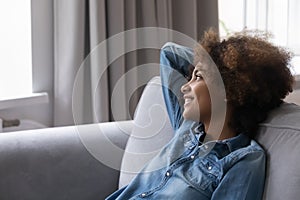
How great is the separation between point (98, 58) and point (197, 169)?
0.94 m

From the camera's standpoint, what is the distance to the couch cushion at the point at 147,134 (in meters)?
1.66

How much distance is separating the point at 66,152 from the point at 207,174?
566 millimetres

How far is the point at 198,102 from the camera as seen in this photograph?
1.38 metres

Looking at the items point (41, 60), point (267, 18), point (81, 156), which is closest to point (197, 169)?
point (81, 156)

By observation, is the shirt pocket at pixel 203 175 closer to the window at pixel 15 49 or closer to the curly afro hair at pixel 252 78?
the curly afro hair at pixel 252 78

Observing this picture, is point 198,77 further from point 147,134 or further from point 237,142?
point 147,134

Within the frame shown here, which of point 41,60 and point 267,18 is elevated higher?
point 267,18

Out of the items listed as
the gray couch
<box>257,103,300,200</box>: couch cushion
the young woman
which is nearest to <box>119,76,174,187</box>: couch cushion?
the gray couch

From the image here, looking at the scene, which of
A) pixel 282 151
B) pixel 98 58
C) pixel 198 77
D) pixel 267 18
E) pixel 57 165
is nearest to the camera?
pixel 282 151

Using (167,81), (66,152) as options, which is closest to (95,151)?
(66,152)

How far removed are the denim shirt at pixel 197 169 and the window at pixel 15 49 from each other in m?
0.80

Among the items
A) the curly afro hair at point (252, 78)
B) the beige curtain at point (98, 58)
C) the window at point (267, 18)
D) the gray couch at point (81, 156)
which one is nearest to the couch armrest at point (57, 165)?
the gray couch at point (81, 156)

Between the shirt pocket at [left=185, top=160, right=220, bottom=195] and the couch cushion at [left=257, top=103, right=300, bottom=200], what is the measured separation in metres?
0.13

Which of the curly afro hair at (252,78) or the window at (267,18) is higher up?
the window at (267,18)
